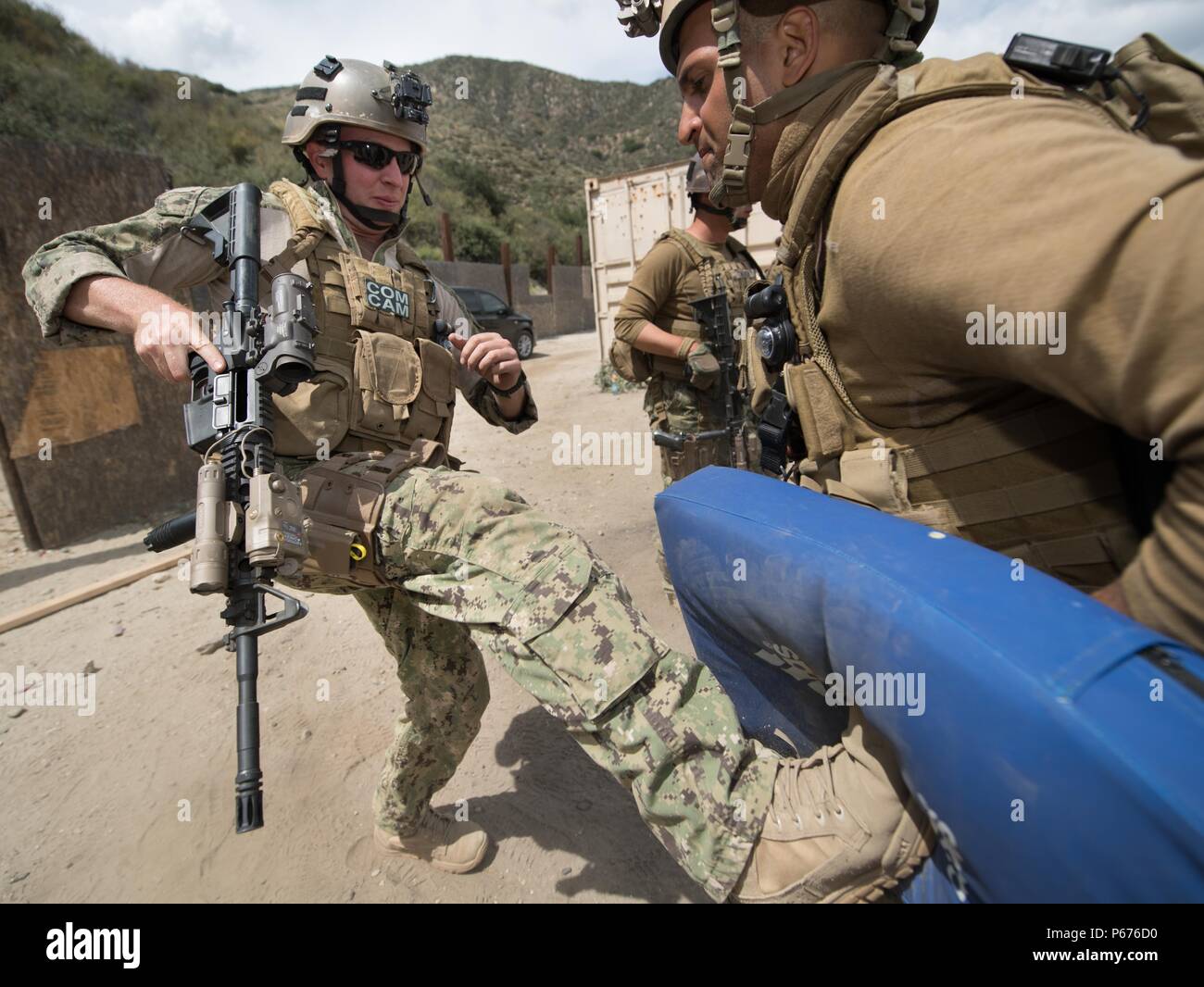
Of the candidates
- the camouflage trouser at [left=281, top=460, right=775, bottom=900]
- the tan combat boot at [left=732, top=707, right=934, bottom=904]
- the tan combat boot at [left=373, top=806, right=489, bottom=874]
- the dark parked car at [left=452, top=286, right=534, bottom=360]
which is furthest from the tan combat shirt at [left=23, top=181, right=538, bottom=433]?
the dark parked car at [left=452, top=286, right=534, bottom=360]

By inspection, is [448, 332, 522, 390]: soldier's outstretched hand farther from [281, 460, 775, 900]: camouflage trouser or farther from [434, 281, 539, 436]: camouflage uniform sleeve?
[281, 460, 775, 900]: camouflage trouser

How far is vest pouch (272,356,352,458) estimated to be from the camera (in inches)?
67.8

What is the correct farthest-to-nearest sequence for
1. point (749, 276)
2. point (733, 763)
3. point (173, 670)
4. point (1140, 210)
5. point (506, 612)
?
point (749, 276) < point (173, 670) < point (506, 612) < point (733, 763) < point (1140, 210)

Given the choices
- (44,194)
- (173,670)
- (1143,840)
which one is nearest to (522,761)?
(173,670)

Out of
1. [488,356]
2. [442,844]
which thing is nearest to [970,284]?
[488,356]

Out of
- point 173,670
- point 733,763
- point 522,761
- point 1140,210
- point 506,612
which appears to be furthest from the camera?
point 173,670

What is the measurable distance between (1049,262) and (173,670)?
12.3ft

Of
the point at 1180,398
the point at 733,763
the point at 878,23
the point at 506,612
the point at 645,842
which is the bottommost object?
the point at 645,842

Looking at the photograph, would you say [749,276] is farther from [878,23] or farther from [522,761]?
[522,761]

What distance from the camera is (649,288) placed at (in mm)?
3365

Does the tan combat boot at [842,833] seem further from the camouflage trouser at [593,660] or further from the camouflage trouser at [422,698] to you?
the camouflage trouser at [422,698]

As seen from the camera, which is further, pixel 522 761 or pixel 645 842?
pixel 522 761

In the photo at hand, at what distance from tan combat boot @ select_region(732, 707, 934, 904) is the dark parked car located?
1305 cm
